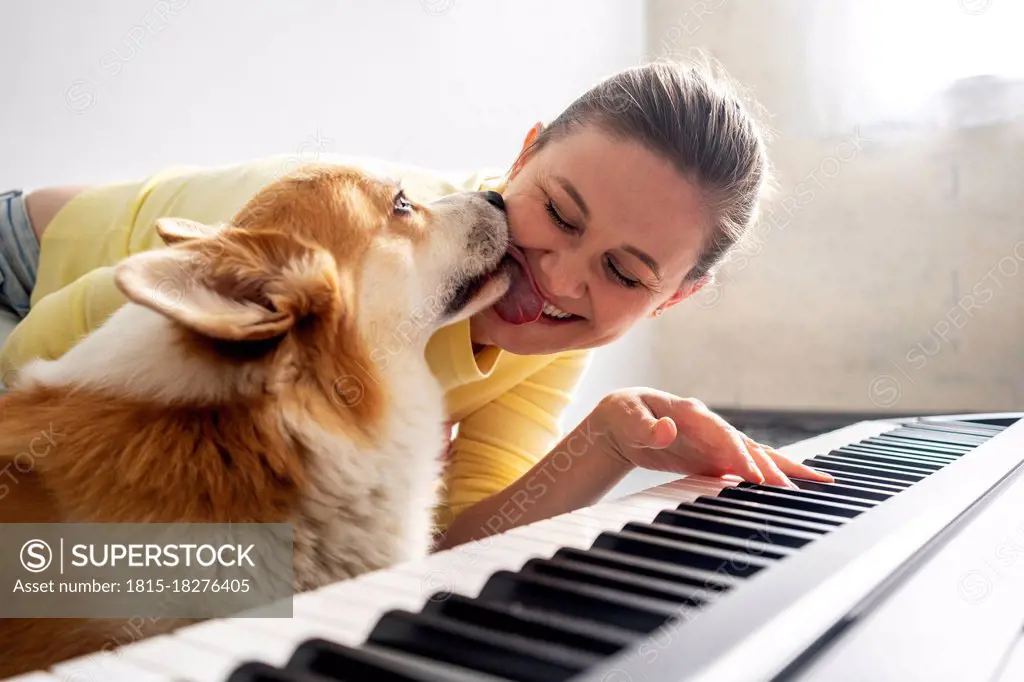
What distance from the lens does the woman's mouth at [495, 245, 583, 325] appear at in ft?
4.38

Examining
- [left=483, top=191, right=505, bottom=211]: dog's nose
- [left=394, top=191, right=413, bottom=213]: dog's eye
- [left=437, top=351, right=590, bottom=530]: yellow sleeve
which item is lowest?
[left=437, top=351, right=590, bottom=530]: yellow sleeve

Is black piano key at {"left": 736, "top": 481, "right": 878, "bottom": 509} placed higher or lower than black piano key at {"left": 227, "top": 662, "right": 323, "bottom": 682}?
lower

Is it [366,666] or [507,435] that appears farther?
[507,435]

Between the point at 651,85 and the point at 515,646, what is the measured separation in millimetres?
1067

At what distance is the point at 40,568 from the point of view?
2.51ft

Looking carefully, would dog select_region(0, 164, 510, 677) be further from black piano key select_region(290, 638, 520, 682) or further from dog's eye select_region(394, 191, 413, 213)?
black piano key select_region(290, 638, 520, 682)

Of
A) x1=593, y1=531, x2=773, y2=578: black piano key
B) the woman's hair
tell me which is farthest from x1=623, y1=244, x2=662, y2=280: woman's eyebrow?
x1=593, y1=531, x2=773, y2=578: black piano key

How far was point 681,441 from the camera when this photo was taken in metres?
1.21

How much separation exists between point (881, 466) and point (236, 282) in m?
0.89

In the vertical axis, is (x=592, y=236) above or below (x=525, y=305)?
above

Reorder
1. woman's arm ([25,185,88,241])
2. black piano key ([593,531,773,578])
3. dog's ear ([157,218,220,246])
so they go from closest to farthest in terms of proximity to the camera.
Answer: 1. black piano key ([593,531,773,578])
2. dog's ear ([157,218,220,246])
3. woman's arm ([25,185,88,241])

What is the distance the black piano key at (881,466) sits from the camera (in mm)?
1096

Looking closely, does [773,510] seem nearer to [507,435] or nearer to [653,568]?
[653,568]

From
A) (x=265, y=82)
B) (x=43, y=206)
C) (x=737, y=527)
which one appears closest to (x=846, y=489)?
(x=737, y=527)
